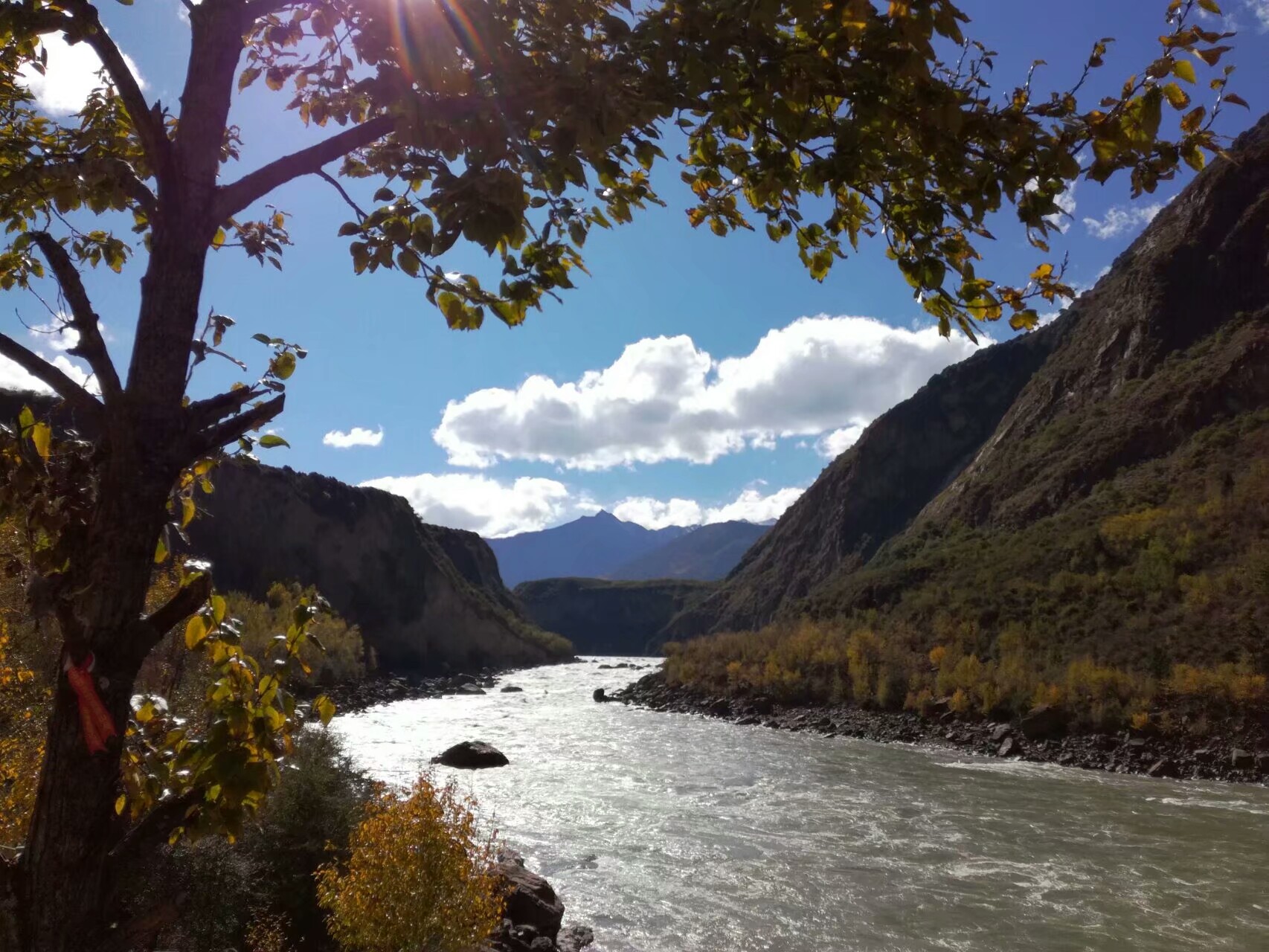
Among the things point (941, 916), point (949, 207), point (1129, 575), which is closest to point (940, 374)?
point (1129, 575)

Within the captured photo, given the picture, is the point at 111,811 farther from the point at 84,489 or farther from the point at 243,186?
the point at 243,186

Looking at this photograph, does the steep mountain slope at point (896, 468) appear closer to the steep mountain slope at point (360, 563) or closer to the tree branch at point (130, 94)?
the steep mountain slope at point (360, 563)

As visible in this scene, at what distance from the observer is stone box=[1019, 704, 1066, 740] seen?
3123 cm

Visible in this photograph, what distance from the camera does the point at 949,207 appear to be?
249 centimetres

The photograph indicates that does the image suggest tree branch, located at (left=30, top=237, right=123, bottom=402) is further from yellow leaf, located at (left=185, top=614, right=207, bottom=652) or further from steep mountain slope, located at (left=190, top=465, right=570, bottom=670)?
steep mountain slope, located at (left=190, top=465, right=570, bottom=670)

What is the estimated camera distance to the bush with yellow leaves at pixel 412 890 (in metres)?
7.59

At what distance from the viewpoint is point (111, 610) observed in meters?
2.02

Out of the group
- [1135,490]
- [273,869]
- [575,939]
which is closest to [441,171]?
[273,869]

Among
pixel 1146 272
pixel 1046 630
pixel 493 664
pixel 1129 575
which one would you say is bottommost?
pixel 493 664

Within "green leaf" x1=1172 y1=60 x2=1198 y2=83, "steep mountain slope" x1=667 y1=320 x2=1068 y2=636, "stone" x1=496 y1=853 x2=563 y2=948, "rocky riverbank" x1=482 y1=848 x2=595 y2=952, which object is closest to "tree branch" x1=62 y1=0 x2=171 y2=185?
"green leaf" x1=1172 y1=60 x2=1198 y2=83

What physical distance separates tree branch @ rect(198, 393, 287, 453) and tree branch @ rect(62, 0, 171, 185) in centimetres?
68

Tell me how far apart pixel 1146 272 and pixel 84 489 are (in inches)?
3283

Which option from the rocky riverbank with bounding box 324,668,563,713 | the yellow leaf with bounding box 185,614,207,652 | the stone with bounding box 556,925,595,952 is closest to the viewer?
the yellow leaf with bounding box 185,614,207,652

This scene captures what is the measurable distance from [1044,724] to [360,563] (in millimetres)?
77703
